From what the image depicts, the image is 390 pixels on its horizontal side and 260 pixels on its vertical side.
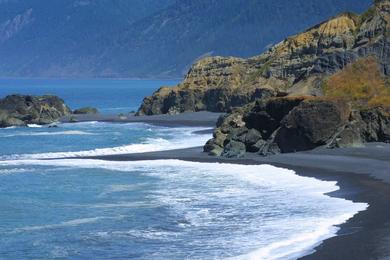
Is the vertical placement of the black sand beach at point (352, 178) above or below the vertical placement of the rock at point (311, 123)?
below

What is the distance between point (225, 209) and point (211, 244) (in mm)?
5471

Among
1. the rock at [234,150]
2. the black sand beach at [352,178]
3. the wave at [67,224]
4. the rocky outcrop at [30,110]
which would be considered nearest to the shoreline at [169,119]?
the rocky outcrop at [30,110]

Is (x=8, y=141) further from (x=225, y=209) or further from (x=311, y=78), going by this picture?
(x=225, y=209)

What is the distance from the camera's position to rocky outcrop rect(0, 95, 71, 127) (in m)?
89.9

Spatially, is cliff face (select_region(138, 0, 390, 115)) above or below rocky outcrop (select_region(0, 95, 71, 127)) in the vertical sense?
above

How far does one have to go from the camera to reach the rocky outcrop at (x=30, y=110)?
89875mm

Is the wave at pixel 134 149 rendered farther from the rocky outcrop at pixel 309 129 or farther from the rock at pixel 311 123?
the rock at pixel 311 123

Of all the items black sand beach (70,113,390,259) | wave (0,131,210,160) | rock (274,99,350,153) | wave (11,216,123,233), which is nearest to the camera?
black sand beach (70,113,390,259)

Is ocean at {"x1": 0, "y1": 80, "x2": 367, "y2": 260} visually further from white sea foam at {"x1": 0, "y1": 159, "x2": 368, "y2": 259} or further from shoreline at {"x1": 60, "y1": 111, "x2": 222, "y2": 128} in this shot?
shoreline at {"x1": 60, "y1": 111, "x2": 222, "y2": 128}

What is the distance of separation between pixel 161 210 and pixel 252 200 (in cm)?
364

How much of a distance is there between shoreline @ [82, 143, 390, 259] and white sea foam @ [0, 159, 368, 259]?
20.3 inches

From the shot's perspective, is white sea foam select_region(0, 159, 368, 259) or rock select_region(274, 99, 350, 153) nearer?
white sea foam select_region(0, 159, 368, 259)

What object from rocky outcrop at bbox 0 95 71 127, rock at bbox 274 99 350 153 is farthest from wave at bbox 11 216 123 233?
rocky outcrop at bbox 0 95 71 127

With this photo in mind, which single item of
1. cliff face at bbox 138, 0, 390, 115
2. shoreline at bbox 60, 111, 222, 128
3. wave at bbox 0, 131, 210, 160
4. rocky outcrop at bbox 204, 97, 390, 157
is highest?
cliff face at bbox 138, 0, 390, 115
